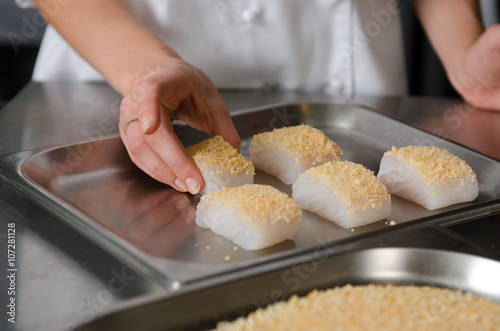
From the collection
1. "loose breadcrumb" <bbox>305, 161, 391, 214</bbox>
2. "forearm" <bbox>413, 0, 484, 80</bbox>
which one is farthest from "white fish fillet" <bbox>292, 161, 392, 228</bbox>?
"forearm" <bbox>413, 0, 484, 80</bbox>

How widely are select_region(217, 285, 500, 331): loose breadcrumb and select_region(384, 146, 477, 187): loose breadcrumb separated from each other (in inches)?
13.9

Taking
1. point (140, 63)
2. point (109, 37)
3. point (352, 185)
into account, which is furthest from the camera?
point (109, 37)

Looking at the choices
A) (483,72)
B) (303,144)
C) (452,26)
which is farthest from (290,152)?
(452,26)

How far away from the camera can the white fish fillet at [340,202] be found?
1057mm

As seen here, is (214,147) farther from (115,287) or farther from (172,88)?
(115,287)

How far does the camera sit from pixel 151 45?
1.43 metres

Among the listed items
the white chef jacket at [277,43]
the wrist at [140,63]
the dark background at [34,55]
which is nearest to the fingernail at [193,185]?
the wrist at [140,63]

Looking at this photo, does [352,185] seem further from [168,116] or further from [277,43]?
[277,43]

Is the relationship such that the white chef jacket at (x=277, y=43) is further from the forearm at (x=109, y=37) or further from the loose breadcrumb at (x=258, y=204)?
the loose breadcrumb at (x=258, y=204)

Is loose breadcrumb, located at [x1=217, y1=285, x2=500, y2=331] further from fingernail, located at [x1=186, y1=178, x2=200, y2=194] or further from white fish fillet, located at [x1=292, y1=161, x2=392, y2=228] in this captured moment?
fingernail, located at [x1=186, y1=178, x2=200, y2=194]

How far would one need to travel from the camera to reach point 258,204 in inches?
39.8

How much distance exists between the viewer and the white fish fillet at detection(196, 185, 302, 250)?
38.0 inches

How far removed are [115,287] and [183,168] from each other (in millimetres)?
339

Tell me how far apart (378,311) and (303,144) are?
1.97ft
